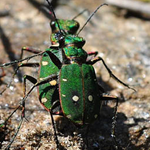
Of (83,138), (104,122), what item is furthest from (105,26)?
(83,138)

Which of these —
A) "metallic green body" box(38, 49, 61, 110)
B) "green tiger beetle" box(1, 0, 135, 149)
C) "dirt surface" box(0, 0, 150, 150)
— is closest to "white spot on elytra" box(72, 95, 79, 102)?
"green tiger beetle" box(1, 0, 135, 149)

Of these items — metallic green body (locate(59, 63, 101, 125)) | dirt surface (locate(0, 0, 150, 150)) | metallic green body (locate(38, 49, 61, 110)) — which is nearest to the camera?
metallic green body (locate(59, 63, 101, 125))

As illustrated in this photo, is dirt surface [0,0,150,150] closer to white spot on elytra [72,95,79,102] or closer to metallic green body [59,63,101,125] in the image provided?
metallic green body [59,63,101,125]

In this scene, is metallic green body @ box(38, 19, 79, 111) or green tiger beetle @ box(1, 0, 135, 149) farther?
metallic green body @ box(38, 19, 79, 111)

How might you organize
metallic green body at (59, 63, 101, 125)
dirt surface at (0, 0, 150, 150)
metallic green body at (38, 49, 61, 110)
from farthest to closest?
dirt surface at (0, 0, 150, 150)
metallic green body at (38, 49, 61, 110)
metallic green body at (59, 63, 101, 125)

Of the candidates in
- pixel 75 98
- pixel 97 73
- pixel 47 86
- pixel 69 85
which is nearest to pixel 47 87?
pixel 47 86

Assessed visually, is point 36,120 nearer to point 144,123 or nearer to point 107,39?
point 144,123
